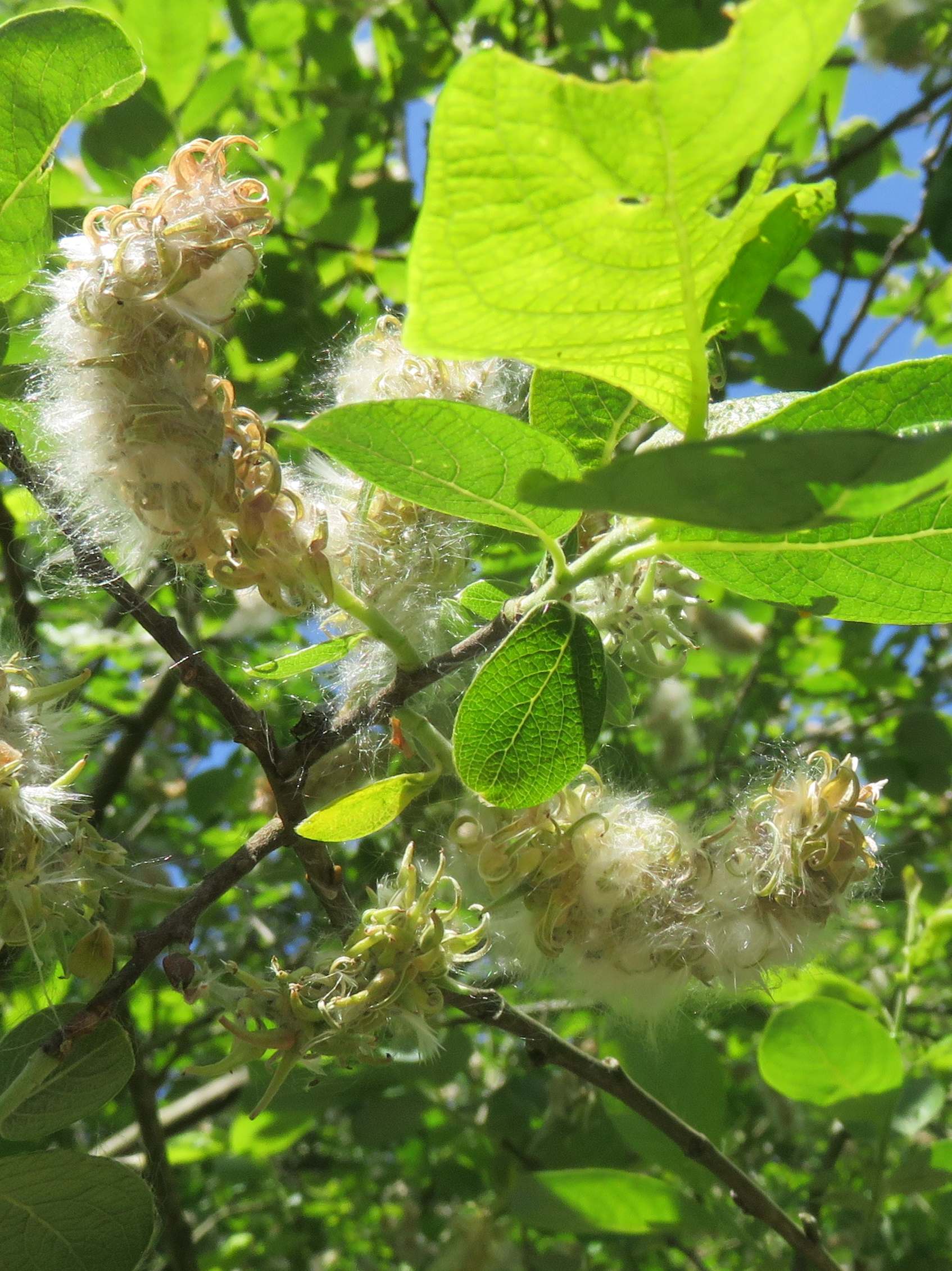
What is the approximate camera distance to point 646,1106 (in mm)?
1306

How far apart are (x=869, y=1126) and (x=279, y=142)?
1861 millimetres

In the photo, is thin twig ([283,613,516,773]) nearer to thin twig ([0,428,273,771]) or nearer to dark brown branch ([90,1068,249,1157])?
thin twig ([0,428,273,771])

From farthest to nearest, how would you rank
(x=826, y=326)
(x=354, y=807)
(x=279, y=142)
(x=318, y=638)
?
(x=826, y=326) → (x=279, y=142) → (x=318, y=638) → (x=354, y=807)

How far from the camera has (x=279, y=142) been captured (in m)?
1.93

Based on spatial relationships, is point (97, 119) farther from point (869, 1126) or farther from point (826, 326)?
point (869, 1126)

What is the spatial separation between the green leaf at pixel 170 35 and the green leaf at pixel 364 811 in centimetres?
140

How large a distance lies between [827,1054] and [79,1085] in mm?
964

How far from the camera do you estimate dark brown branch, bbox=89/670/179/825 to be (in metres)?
2.08

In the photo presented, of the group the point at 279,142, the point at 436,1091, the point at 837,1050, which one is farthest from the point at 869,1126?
the point at 279,142

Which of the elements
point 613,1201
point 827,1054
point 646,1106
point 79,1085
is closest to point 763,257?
point 79,1085

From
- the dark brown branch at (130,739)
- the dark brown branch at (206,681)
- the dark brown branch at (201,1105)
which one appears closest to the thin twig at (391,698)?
the dark brown branch at (206,681)

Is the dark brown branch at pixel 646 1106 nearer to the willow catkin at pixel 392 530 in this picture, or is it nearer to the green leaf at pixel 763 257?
the willow catkin at pixel 392 530

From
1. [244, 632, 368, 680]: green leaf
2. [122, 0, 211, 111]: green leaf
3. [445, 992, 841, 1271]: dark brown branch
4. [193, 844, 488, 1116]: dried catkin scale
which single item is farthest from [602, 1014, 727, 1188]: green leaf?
[122, 0, 211, 111]: green leaf

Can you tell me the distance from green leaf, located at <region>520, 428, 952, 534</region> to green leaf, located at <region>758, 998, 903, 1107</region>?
102 cm
